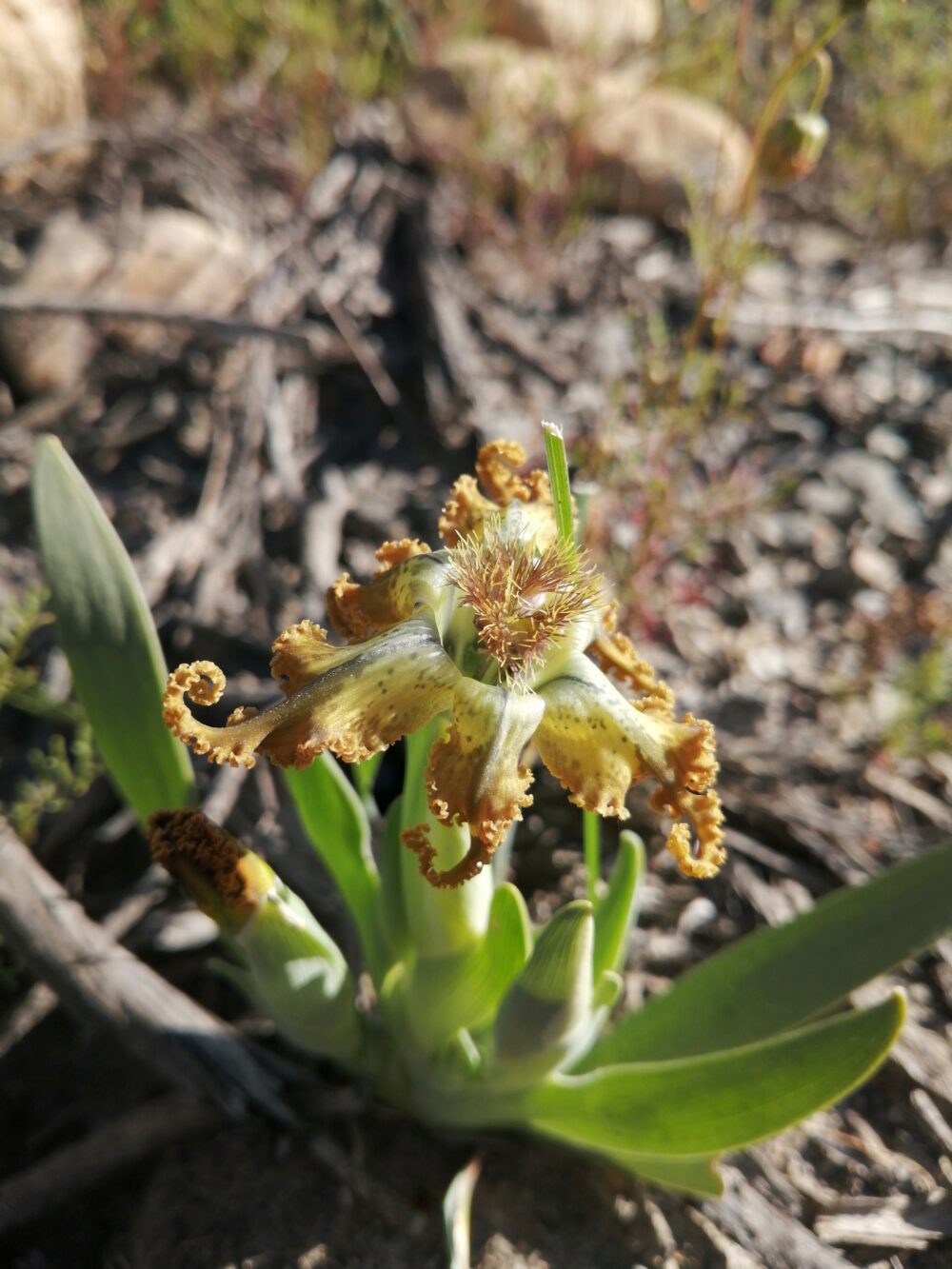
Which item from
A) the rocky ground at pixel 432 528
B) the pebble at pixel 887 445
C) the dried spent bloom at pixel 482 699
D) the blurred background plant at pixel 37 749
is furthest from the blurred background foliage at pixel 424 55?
the dried spent bloom at pixel 482 699

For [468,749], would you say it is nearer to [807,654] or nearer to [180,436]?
[807,654]

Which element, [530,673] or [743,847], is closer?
[530,673]

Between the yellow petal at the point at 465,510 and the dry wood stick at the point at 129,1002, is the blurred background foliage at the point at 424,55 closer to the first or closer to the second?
the yellow petal at the point at 465,510

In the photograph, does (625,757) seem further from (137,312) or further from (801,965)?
(137,312)

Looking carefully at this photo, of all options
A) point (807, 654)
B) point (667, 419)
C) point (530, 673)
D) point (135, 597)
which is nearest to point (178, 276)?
point (667, 419)

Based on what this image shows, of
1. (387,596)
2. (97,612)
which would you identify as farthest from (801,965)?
(97,612)

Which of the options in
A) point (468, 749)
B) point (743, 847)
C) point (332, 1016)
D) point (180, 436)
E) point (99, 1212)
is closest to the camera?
point (468, 749)
